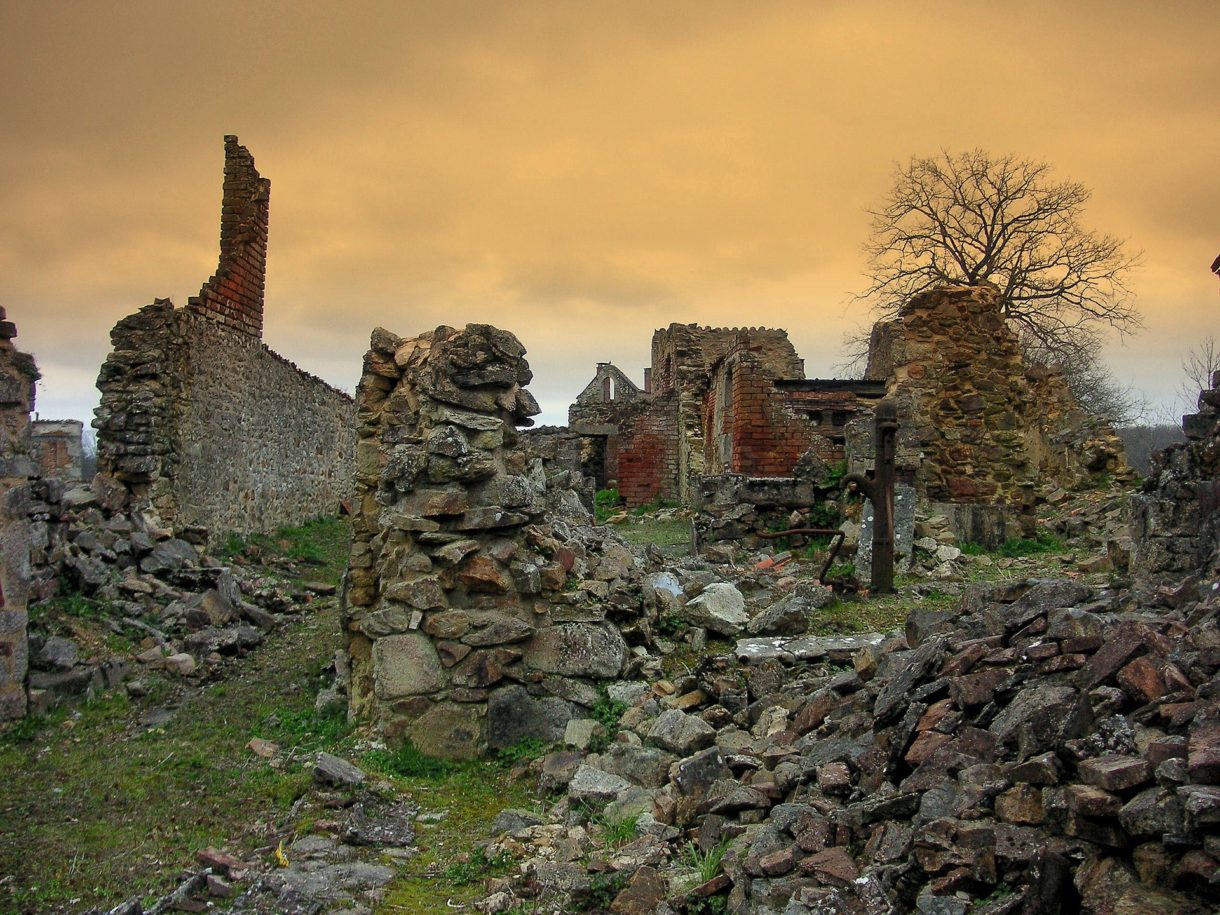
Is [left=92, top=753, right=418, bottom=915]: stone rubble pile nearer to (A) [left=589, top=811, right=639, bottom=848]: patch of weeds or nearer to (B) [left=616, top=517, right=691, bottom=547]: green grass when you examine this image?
(A) [left=589, top=811, right=639, bottom=848]: patch of weeds

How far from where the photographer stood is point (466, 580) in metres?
6.01

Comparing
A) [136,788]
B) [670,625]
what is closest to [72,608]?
[136,788]

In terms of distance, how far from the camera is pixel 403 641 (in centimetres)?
584

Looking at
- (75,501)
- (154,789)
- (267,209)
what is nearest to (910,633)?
(154,789)

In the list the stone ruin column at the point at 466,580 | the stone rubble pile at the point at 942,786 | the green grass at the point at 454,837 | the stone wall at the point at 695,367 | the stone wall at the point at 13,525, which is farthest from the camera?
the stone wall at the point at 695,367

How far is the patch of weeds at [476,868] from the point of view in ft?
13.3

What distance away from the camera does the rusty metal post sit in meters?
8.40

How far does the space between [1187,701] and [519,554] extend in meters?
4.07

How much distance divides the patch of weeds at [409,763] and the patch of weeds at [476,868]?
1240 mm

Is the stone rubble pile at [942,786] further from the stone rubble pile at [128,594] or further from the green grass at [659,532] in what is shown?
the green grass at [659,532]

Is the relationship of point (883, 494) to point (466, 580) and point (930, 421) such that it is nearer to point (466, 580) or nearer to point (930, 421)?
point (466, 580)

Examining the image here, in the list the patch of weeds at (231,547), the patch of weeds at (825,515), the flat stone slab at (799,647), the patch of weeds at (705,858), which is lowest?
the patch of weeds at (705,858)

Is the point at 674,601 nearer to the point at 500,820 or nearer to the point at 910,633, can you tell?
the point at 910,633

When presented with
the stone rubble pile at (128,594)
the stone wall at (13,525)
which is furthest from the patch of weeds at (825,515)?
the stone wall at (13,525)
